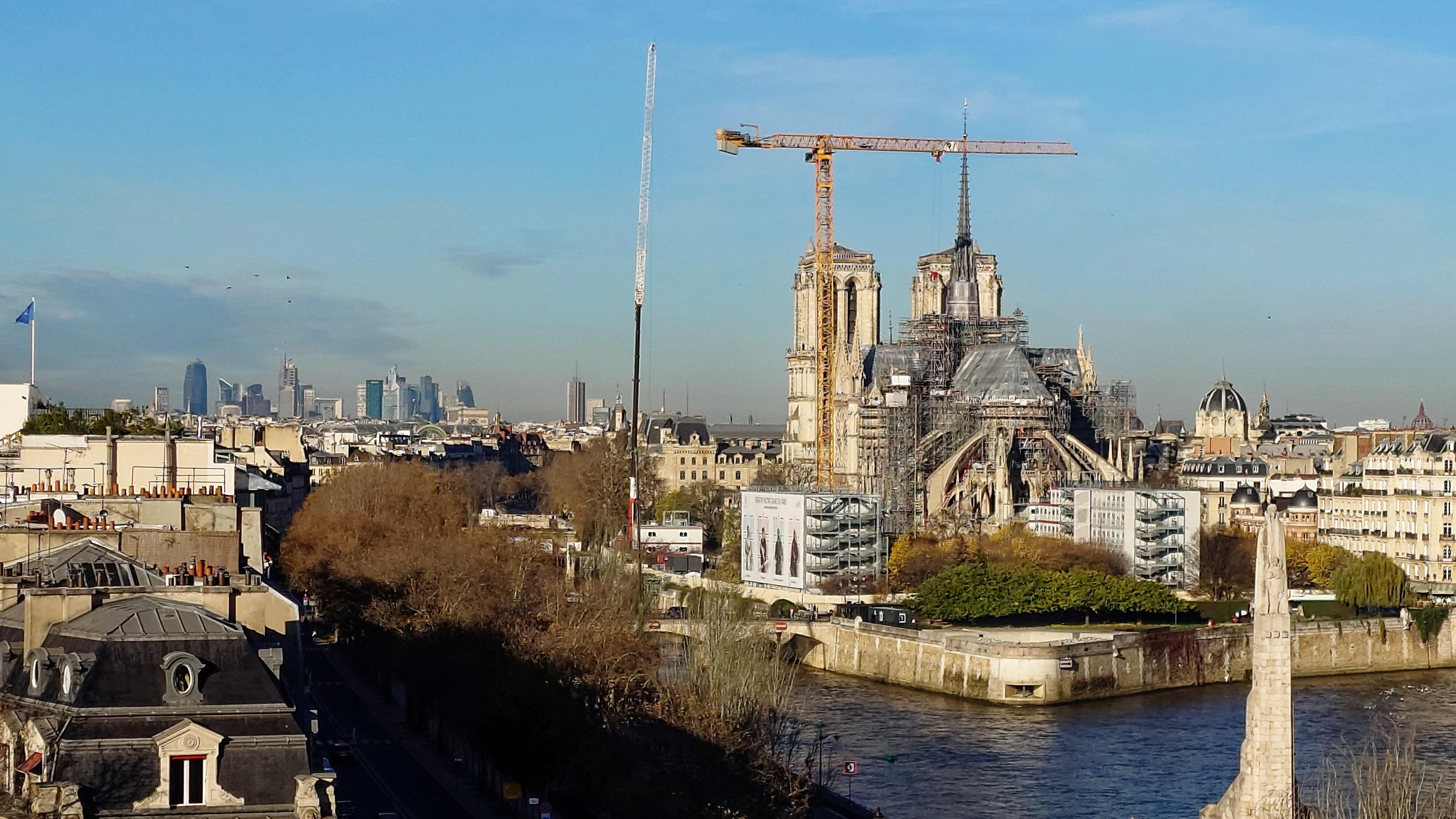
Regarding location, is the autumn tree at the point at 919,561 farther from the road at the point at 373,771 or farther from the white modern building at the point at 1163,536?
the road at the point at 373,771

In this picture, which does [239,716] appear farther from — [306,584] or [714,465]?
[714,465]

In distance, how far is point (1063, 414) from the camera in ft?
318

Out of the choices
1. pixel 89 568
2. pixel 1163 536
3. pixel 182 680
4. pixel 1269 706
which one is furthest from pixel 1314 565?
pixel 182 680

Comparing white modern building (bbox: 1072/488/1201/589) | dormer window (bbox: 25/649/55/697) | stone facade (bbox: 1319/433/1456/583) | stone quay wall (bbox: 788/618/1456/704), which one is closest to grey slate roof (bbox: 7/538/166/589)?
dormer window (bbox: 25/649/55/697)

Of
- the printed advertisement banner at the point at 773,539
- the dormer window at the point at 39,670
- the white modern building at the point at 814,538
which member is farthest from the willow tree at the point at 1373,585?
the dormer window at the point at 39,670

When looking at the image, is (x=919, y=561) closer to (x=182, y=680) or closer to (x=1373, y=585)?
(x=1373, y=585)

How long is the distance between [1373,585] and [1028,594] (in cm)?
1261

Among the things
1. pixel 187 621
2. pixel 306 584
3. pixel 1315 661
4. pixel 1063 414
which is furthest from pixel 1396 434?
pixel 187 621

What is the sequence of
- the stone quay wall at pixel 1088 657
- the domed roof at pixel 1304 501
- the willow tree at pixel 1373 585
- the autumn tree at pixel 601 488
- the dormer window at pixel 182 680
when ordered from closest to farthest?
the dormer window at pixel 182 680
the stone quay wall at pixel 1088 657
the willow tree at pixel 1373 585
the domed roof at pixel 1304 501
the autumn tree at pixel 601 488

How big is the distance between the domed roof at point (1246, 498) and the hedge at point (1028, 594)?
23.1m

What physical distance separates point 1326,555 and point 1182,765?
34982mm

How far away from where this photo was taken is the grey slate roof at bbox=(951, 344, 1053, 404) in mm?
92688

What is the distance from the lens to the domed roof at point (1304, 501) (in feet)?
289

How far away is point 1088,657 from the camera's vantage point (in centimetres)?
5575
